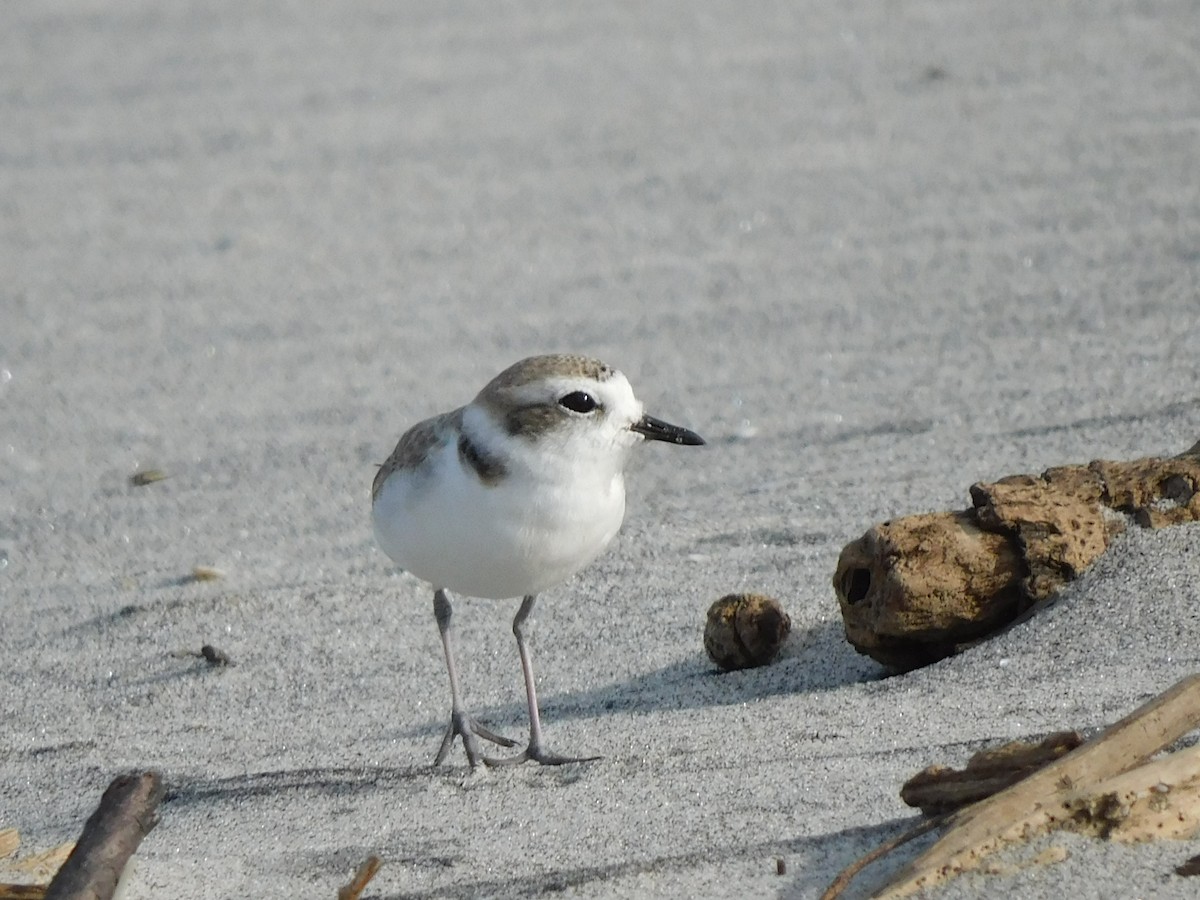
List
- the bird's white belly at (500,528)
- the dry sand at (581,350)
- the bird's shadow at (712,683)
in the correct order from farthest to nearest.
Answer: the bird's shadow at (712,683), the bird's white belly at (500,528), the dry sand at (581,350)

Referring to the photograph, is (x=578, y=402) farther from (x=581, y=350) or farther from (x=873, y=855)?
(x=581, y=350)

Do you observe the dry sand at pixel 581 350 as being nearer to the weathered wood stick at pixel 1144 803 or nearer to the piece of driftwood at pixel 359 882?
the weathered wood stick at pixel 1144 803

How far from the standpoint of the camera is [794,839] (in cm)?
274

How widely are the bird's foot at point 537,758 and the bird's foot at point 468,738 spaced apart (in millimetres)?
22

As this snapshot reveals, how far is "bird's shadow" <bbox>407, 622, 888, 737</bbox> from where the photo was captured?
12.2 ft

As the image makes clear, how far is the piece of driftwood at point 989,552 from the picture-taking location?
3463 millimetres

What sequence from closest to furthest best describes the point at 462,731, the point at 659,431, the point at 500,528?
the point at 500,528, the point at 659,431, the point at 462,731

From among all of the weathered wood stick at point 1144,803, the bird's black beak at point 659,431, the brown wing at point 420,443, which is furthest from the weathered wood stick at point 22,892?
the weathered wood stick at point 1144,803

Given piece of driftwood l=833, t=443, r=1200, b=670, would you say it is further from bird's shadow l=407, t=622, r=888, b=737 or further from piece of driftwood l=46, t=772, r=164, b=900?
piece of driftwood l=46, t=772, r=164, b=900

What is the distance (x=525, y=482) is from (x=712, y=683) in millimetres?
765

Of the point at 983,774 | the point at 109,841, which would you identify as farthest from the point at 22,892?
the point at 983,774

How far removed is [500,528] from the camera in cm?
333

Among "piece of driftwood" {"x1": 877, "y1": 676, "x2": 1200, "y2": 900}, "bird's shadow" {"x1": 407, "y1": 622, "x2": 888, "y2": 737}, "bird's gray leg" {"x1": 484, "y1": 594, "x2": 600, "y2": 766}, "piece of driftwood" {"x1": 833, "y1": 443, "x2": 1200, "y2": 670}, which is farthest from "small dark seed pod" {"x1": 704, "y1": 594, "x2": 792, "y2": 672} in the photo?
"piece of driftwood" {"x1": 877, "y1": 676, "x2": 1200, "y2": 900}

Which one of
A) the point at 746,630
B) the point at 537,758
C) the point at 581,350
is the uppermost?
the point at 581,350
